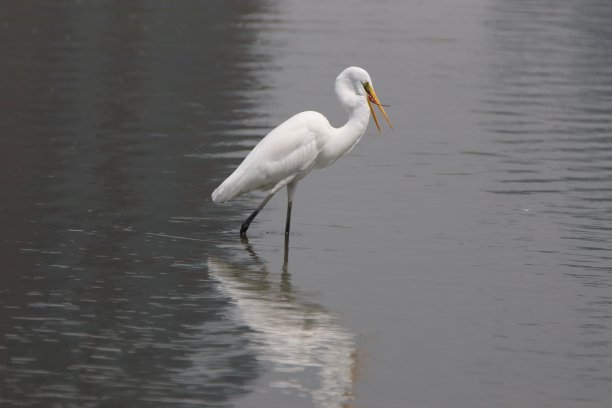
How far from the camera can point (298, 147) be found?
41.3ft

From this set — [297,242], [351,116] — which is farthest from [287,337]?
[351,116]

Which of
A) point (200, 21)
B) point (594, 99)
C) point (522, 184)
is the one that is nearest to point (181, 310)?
point (522, 184)

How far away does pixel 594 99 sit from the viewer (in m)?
22.6

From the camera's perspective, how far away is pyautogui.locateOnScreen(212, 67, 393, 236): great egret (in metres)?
12.6

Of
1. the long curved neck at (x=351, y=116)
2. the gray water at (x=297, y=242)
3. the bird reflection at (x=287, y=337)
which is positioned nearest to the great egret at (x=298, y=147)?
the long curved neck at (x=351, y=116)

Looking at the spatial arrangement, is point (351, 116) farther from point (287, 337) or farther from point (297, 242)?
point (287, 337)

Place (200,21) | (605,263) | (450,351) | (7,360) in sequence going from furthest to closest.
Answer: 1. (200,21)
2. (605,263)
3. (450,351)
4. (7,360)

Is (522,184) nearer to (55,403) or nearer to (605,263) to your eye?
(605,263)

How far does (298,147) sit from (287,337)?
3212 mm

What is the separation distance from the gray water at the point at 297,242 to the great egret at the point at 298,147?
1.58ft

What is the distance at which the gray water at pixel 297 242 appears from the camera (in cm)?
890

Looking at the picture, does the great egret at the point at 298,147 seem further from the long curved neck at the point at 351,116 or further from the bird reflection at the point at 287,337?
the bird reflection at the point at 287,337

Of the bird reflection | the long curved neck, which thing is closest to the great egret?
the long curved neck

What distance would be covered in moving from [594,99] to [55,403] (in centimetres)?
1577
